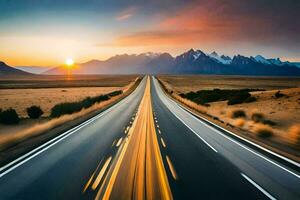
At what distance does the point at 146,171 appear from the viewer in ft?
26.8

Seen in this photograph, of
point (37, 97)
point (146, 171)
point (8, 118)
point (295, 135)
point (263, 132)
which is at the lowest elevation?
point (37, 97)

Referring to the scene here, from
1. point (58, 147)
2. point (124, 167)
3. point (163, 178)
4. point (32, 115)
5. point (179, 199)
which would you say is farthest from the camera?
point (32, 115)

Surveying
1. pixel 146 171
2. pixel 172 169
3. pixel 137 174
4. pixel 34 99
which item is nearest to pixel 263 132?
pixel 172 169

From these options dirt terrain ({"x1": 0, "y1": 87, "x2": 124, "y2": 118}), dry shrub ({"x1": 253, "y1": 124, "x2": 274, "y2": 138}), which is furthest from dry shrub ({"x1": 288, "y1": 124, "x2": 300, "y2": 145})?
dirt terrain ({"x1": 0, "y1": 87, "x2": 124, "y2": 118})

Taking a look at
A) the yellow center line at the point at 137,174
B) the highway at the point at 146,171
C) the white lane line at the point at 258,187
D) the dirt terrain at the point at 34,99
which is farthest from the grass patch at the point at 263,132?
the dirt terrain at the point at 34,99

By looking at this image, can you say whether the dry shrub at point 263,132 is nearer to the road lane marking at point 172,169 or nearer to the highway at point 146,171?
the highway at point 146,171

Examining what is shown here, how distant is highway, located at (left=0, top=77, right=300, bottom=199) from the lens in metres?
6.52

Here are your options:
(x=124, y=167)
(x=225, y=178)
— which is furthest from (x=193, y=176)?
(x=124, y=167)

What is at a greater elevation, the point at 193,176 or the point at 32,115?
the point at 193,176

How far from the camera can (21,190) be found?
6.60 meters

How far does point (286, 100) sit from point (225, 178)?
30042mm

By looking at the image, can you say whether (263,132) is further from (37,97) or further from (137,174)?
(37,97)

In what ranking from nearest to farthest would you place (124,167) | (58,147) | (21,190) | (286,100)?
(21,190)
(124,167)
(58,147)
(286,100)

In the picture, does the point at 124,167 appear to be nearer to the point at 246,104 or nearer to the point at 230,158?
the point at 230,158
